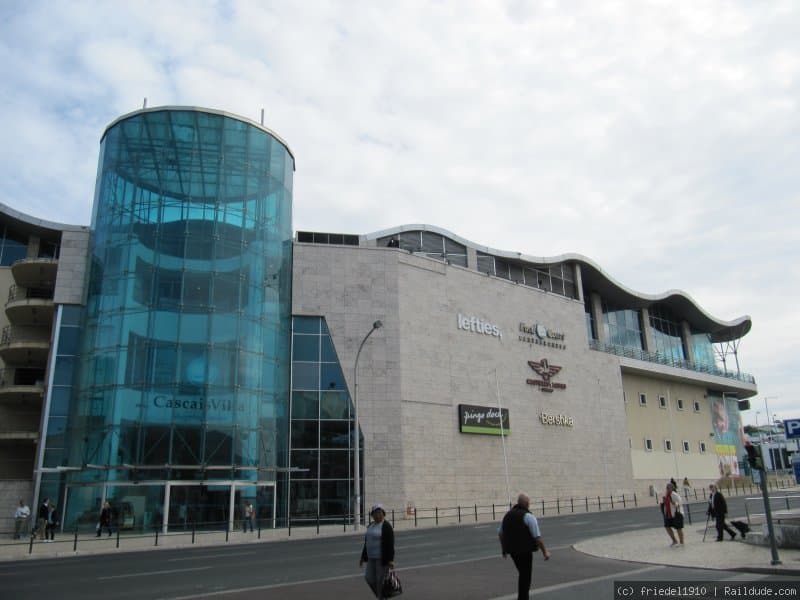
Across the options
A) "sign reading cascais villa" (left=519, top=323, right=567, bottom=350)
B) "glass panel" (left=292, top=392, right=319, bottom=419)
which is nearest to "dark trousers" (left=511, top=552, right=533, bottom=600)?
"glass panel" (left=292, top=392, right=319, bottom=419)

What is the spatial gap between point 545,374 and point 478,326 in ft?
24.9

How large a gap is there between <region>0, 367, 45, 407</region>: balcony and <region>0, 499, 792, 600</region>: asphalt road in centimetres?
1898

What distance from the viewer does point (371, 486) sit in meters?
37.6

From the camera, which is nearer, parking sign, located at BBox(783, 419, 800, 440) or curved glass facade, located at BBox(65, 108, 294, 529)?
parking sign, located at BBox(783, 419, 800, 440)

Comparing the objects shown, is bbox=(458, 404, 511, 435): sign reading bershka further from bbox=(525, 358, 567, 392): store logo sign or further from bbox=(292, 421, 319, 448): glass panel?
bbox=(292, 421, 319, 448): glass panel

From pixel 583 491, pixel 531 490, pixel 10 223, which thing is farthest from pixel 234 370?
pixel 583 491

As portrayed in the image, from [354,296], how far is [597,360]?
24.7 meters

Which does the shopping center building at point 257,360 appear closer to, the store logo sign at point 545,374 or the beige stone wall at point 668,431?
the store logo sign at point 545,374

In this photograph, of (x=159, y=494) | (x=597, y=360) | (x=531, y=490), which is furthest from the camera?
(x=597, y=360)

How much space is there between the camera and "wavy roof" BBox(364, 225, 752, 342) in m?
51.0

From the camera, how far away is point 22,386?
3681 centimetres

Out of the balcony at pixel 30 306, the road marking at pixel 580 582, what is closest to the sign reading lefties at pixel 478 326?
the balcony at pixel 30 306

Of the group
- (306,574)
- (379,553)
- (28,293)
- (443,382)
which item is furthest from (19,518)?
(379,553)

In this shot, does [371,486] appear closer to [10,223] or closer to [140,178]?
[140,178]
